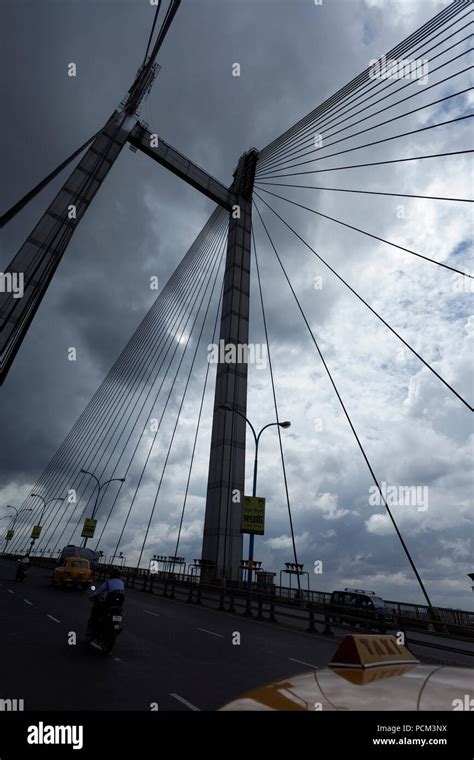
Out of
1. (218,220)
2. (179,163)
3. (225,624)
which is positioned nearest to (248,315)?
(218,220)

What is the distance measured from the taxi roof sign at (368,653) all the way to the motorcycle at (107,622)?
26.6 feet

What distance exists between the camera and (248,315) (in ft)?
124

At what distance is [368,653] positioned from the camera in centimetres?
258

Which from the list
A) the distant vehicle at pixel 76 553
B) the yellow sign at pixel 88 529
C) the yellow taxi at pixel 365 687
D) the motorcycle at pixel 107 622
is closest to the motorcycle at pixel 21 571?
the distant vehicle at pixel 76 553

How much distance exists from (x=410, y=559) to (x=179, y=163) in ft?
135

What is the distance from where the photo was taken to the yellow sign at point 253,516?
24172mm

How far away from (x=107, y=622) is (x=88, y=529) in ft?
136

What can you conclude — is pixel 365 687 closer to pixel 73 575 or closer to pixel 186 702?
pixel 186 702

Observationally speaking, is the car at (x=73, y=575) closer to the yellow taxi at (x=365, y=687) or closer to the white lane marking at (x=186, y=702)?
the white lane marking at (x=186, y=702)

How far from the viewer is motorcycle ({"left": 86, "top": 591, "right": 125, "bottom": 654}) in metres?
9.39

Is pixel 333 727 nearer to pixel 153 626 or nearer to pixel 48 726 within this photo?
pixel 48 726

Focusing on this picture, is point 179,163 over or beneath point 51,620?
over

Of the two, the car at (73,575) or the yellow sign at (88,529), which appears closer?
the car at (73,575)

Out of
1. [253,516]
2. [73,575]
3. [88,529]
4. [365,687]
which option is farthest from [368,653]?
[88,529]
